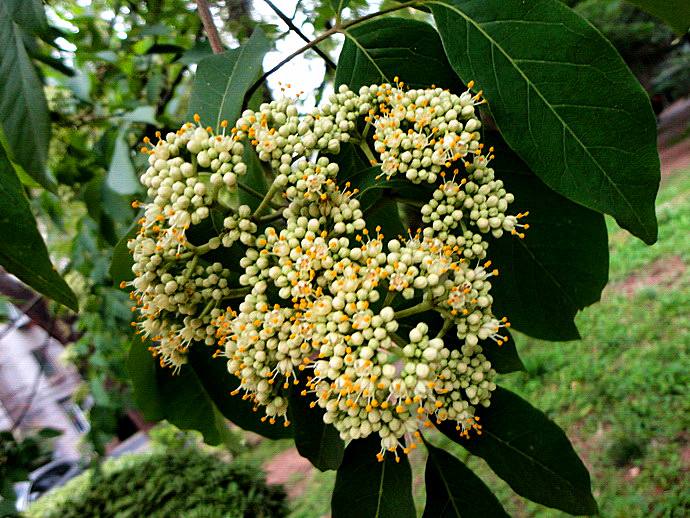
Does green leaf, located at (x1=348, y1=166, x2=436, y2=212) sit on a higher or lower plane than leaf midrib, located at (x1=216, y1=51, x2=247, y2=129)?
lower

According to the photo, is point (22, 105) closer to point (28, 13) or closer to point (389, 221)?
point (28, 13)

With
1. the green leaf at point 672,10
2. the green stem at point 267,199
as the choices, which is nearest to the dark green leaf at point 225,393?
the green stem at point 267,199

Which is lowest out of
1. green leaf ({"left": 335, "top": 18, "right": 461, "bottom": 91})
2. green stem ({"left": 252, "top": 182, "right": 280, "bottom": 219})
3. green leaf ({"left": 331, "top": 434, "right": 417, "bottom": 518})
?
green leaf ({"left": 331, "top": 434, "right": 417, "bottom": 518})

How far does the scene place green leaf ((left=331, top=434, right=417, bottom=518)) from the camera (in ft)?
3.52

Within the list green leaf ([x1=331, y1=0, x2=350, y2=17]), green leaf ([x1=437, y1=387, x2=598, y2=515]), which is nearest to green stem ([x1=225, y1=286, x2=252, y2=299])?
green leaf ([x1=437, y1=387, x2=598, y2=515])

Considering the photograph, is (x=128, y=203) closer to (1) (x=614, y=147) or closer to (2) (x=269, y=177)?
(2) (x=269, y=177)

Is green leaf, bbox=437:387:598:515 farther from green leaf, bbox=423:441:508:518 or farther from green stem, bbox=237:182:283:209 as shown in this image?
green stem, bbox=237:182:283:209

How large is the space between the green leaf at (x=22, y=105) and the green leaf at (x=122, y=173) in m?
0.68

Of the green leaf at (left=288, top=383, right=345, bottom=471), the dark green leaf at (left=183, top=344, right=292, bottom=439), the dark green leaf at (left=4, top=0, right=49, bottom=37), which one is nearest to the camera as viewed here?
the green leaf at (left=288, top=383, right=345, bottom=471)

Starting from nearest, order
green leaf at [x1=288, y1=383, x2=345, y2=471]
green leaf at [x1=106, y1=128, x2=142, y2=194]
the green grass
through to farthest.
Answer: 1. green leaf at [x1=288, y1=383, x2=345, y2=471]
2. green leaf at [x1=106, y1=128, x2=142, y2=194]
3. the green grass

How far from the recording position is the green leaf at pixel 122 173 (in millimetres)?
1914

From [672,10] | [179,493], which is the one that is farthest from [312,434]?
[179,493]

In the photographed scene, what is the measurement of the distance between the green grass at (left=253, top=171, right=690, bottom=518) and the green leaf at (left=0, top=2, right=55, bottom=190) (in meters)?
3.24

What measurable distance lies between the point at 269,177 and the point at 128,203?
1532 mm
